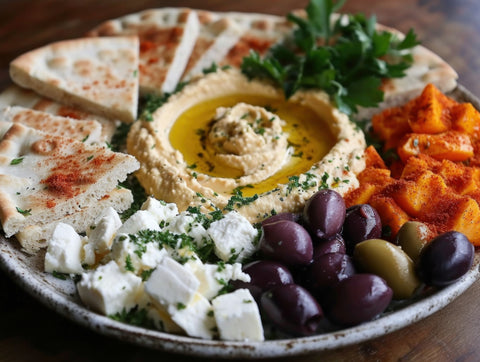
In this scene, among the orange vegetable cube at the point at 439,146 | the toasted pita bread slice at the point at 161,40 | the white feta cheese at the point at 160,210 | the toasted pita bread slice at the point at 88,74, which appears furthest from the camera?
the toasted pita bread slice at the point at 161,40

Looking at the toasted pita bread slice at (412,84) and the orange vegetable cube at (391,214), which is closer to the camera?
the orange vegetable cube at (391,214)

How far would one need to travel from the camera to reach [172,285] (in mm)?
2818

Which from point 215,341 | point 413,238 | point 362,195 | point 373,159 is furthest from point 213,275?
point 373,159

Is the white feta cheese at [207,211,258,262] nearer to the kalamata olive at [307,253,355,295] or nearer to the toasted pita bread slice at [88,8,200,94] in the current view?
the kalamata olive at [307,253,355,295]

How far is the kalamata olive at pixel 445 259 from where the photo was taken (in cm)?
306

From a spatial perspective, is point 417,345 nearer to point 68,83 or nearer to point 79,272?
point 79,272

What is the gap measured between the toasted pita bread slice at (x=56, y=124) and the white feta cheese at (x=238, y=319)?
205cm

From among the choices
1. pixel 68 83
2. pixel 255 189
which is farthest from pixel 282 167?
pixel 68 83

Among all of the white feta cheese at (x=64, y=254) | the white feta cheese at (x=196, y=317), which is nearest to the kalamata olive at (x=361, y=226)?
the white feta cheese at (x=196, y=317)

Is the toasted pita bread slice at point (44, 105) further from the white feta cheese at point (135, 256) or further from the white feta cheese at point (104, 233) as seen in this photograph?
the white feta cheese at point (135, 256)

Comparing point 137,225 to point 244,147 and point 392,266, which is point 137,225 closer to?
point 244,147

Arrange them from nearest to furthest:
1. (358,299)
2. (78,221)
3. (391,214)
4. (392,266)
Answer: (358,299)
(392,266)
(391,214)
(78,221)

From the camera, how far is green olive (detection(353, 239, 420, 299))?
315cm

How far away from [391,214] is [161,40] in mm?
2866
